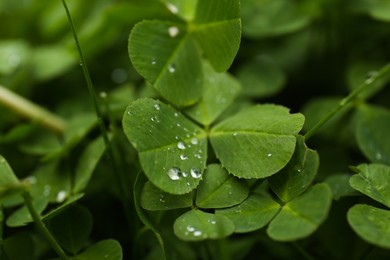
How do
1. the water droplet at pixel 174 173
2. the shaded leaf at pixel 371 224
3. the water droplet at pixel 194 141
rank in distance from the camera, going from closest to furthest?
1. the shaded leaf at pixel 371 224
2. the water droplet at pixel 174 173
3. the water droplet at pixel 194 141

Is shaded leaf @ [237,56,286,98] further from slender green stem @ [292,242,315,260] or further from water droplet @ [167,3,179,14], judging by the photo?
slender green stem @ [292,242,315,260]

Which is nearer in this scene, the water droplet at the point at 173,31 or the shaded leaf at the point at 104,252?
the shaded leaf at the point at 104,252

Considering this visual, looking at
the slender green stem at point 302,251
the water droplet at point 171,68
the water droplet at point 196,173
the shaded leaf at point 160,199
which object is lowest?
the slender green stem at point 302,251

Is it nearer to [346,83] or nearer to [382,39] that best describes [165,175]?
[346,83]

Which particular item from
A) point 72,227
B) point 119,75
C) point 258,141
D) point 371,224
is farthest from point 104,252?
point 119,75

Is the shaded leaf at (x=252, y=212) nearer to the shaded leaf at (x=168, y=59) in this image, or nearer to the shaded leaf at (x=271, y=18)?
the shaded leaf at (x=168, y=59)


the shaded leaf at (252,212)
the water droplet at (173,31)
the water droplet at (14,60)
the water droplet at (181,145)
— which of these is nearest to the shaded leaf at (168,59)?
the water droplet at (173,31)

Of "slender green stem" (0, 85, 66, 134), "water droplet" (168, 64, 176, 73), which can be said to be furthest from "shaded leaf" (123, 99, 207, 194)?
"slender green stem" (0, 85, 66, 134)

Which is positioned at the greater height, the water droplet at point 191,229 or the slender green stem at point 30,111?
the slender green stem at point 30,111
